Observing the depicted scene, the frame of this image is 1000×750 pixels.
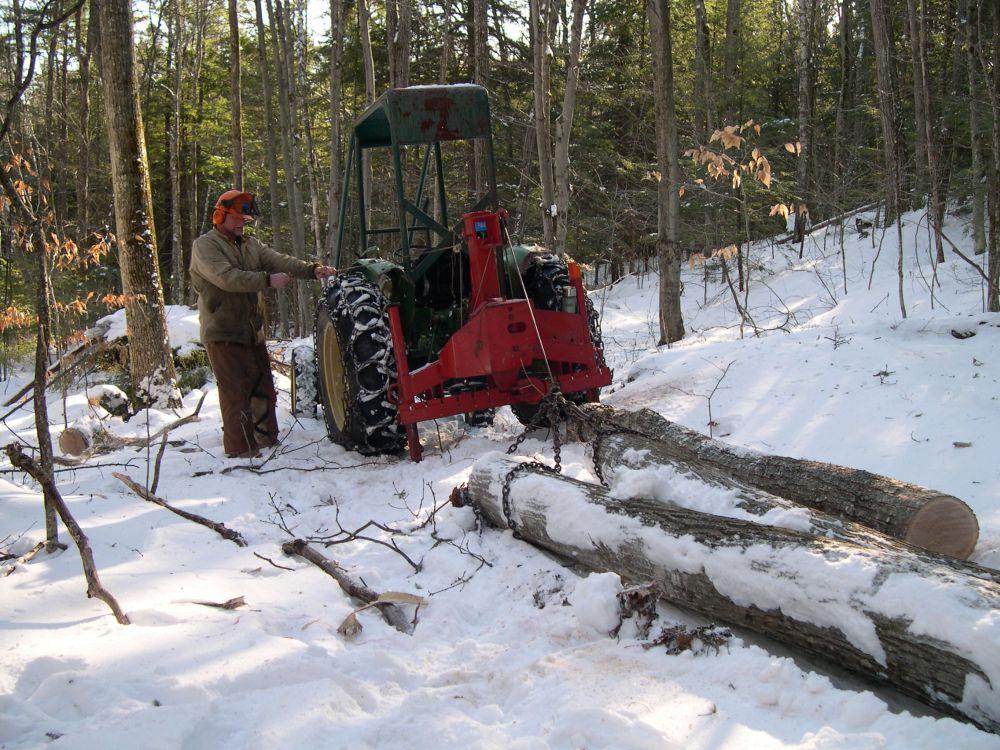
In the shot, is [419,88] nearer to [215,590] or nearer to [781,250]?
[215,590]

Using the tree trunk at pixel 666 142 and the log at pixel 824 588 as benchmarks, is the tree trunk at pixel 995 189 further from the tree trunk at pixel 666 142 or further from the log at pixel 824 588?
the log at pixel 824 588

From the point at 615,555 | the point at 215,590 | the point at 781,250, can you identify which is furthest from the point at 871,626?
the point at 781,250

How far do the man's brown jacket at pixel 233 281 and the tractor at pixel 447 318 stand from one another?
1.65 ft

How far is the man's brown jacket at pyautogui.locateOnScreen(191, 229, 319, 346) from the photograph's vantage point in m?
5.79

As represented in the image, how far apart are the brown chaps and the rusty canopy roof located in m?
2.13

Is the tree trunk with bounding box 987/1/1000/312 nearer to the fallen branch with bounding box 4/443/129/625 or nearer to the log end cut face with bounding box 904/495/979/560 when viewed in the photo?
the log end cut face with bounding box 904/495/979/560

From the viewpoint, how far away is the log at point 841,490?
314cm

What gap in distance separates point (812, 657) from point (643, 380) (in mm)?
4998

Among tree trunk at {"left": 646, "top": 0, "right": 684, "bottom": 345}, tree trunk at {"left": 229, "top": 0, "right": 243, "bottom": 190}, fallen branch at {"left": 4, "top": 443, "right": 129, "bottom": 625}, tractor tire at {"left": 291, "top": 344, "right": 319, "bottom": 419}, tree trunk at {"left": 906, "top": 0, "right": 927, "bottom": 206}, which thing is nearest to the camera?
fallen branch at {"left": 4, "top": 443, "right": 129, "bottom": 625}

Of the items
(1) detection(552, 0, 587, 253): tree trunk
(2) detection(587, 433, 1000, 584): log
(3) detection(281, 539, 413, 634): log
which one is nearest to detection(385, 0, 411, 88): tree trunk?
(1) detection(552, 0, 587, 253): tree trunk

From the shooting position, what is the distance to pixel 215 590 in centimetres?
318

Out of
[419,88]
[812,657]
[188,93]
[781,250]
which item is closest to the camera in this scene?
[812,657]

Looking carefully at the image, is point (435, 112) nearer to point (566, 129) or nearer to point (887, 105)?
point (566, 129)

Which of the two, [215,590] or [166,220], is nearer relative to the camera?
[215,590]
